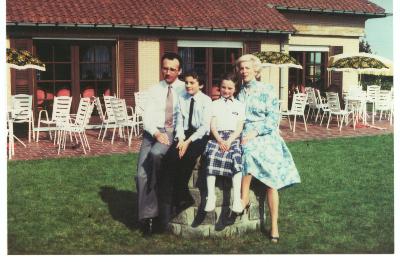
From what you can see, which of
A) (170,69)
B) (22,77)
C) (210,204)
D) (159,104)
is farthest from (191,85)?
(22,77)

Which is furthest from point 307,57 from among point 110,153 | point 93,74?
point 110,153

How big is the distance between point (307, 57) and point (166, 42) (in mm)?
5379

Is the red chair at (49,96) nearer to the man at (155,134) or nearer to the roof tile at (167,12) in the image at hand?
the roof tile at (167,12)

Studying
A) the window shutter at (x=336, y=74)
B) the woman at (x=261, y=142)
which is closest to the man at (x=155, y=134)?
the woman at (x=261, y=142)

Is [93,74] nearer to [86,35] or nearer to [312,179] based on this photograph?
[86,35]

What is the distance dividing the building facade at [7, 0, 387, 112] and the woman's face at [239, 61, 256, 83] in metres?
8.99

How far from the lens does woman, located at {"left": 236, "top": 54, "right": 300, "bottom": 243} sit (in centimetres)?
521

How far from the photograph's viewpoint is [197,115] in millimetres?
5410

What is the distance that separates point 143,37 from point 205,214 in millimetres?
10111

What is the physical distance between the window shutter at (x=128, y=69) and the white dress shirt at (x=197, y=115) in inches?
372

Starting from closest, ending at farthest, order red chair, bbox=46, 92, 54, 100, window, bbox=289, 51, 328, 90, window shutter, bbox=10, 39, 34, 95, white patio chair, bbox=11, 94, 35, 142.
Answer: white patio chair, bbox=11, 94, 35, 142, window shutter, bbox=10, 39, 34, 95, red chair, bbox=46, 92, 54, 100, window, bbox=289, 51, 328, 90

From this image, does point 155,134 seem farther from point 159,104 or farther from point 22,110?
point 22,110

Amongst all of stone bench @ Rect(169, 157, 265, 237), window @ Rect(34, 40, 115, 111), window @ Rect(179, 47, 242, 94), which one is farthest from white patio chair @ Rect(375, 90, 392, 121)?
stone bench @ Rect(169, 157, 265, 237)

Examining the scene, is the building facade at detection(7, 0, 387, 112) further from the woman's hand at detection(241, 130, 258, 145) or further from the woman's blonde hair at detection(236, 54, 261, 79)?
the woman's hand at detection(241, 130, 258, 145)
